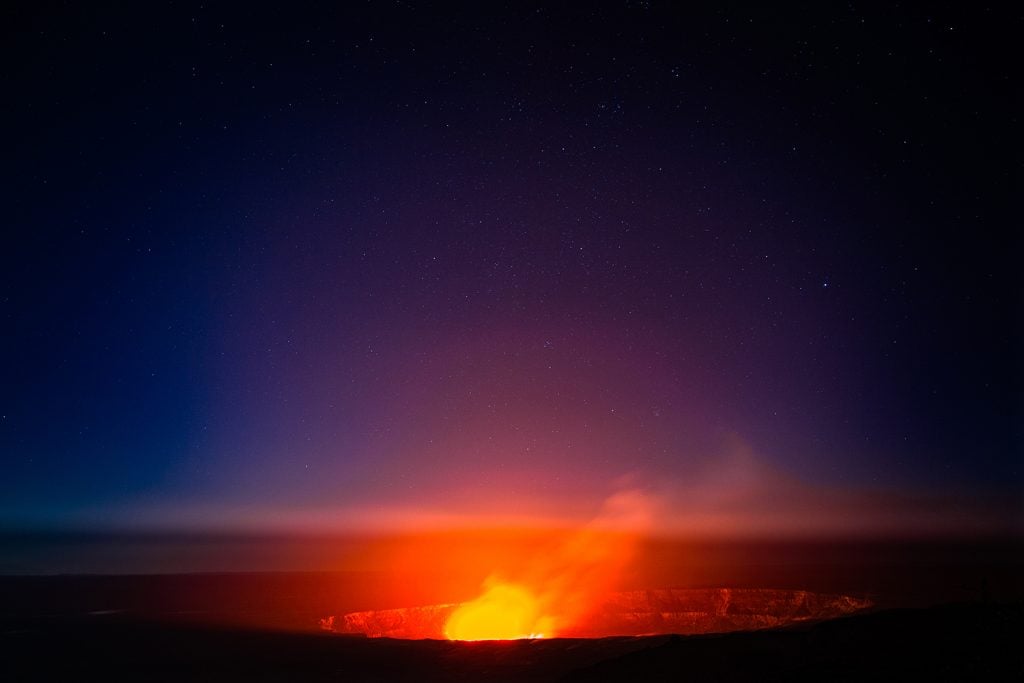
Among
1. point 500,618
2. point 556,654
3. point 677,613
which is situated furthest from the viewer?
point 500,618

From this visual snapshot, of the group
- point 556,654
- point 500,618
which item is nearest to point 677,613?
point 500,618

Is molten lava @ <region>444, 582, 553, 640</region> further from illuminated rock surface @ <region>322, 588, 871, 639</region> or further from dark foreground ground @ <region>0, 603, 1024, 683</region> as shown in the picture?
dark foreground ground @ <region>0, 603, 1024, 683</region>

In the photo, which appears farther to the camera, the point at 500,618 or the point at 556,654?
the point at 500,618

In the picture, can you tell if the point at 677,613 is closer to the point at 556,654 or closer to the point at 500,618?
the point at 500,618

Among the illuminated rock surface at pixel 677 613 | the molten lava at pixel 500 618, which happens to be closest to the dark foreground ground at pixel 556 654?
the illuminated rock surface at pixel 677 613

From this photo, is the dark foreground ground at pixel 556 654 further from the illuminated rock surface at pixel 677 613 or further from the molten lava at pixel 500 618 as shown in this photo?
the molten lava at pixel 500 618

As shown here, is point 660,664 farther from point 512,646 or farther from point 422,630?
point 422,630
